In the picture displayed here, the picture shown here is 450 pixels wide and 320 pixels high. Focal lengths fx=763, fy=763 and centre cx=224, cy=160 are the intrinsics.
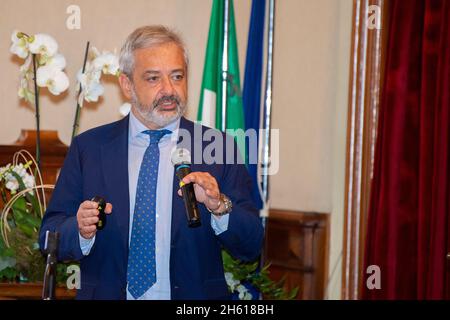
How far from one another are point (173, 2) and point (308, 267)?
6.15ft

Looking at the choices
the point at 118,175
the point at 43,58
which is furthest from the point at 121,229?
the point at 43,58

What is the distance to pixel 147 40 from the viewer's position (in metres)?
2.68

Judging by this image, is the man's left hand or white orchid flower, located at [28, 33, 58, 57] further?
white orchid flower, located at [28, 33, 58, 57]

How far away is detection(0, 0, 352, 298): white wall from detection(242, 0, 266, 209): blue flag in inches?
7.0

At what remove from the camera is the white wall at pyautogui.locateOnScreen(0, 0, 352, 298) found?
14.9 ft

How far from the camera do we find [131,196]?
259 centimetres

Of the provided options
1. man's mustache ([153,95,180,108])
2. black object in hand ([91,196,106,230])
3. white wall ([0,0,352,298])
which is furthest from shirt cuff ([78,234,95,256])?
white wall ([0,0,352,298])

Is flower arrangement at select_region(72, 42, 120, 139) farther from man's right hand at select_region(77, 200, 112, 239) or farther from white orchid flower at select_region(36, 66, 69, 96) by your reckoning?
man's right hand at select_region(77, 200, 112, 239)

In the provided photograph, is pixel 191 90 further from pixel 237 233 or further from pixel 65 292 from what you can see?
pixel 237 233

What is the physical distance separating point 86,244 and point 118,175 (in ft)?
0.85

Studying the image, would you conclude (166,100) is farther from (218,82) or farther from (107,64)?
(218,82)
